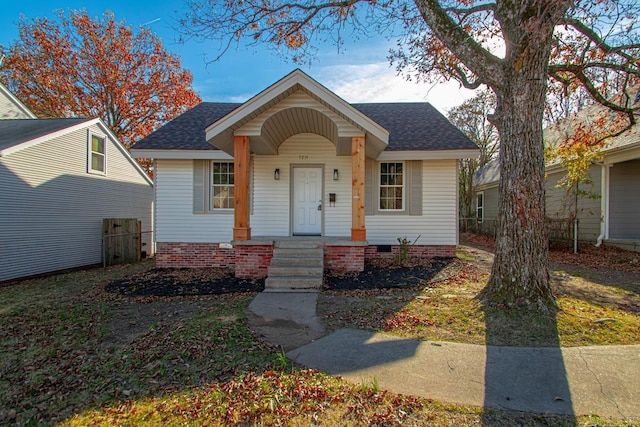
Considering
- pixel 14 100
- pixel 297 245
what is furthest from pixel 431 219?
pixel 14 100

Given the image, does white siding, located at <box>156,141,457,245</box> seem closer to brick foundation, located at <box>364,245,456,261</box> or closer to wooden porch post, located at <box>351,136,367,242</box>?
brick foundation, located at <box>364,245,456,261</box>

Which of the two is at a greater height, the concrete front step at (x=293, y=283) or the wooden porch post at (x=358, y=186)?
the wooden porch post at (x=358, y=186)

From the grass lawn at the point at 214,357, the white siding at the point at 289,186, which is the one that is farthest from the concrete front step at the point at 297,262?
the white siding at the point at 289,186

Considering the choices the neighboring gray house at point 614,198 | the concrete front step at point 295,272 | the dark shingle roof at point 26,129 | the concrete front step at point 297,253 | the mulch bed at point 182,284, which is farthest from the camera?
the neighboring gray house at point 614,198

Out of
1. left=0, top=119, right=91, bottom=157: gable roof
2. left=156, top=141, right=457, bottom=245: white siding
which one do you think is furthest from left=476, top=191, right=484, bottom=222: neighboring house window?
left=0, top=119, right=91, bottom=157: gable roof

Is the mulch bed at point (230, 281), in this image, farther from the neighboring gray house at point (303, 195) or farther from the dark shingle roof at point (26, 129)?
the dark shingle roof at point (26, 129)

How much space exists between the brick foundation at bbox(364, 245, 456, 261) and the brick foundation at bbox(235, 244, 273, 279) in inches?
133

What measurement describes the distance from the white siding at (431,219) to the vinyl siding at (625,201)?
602 cm

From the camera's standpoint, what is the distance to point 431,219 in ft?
32.1

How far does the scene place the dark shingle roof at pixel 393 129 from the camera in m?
9.48

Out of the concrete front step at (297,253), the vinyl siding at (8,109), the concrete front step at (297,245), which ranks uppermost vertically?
the vinyl siding at (8,109)

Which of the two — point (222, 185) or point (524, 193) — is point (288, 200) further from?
point (524, 193)

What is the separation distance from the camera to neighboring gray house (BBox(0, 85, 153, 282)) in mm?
8664

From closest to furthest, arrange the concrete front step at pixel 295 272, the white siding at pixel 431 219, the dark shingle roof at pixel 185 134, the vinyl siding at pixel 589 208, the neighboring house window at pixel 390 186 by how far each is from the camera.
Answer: the concrete front step at pixel 295 272, the dark shingle roof at pixel 185 134, the white siding at pixel 431 219, the neighboring house window at pixel 390 186, the vinyl siding at pixel 589 208
